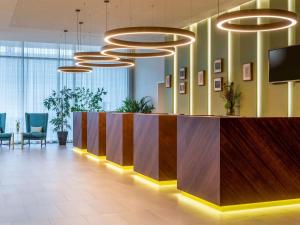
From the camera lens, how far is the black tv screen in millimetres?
7684

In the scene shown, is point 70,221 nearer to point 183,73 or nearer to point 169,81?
point 183,73

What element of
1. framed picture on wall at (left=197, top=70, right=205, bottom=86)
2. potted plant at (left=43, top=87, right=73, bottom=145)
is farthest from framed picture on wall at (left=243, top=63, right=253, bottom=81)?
potted plant at (left=43, top=87, right=73, bottom=145)

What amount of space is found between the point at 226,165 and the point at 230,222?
0.76 m

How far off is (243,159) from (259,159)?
0.27 metres

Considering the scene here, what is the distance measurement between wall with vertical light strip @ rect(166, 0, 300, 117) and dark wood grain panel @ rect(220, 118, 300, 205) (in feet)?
8.45

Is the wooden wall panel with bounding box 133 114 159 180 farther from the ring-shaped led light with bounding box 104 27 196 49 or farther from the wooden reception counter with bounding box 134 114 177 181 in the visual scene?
the ring-shaped led light with bounding box 104 27 196 49

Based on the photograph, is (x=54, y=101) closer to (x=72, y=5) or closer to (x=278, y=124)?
(x=72, y=5)

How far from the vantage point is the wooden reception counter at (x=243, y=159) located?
532 centimetres

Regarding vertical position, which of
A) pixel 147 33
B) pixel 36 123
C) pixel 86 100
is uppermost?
pixel 147 33

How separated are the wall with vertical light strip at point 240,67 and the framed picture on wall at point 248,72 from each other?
0.08 metres

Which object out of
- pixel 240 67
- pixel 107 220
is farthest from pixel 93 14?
pixel 107 220

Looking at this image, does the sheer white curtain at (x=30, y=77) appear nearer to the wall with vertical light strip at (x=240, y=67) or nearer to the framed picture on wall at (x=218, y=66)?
the wall with vertical light strip at (x=240, y=67)

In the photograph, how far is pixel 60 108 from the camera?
15.5 meters

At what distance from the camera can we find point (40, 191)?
658 cm
